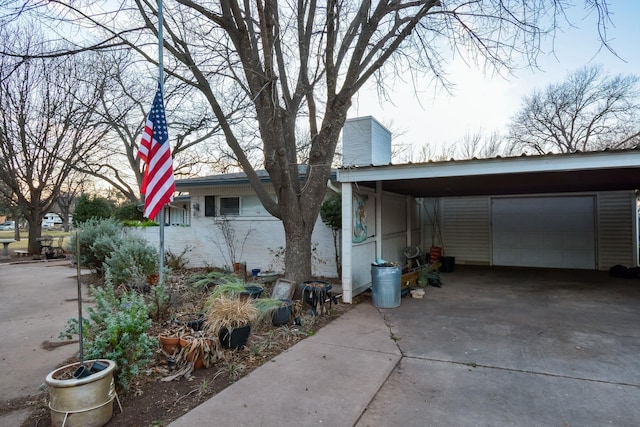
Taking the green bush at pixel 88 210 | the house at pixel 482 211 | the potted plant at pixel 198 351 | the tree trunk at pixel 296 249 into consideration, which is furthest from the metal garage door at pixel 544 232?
the green bush at pixel 88 210

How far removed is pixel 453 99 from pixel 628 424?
20.8 feet

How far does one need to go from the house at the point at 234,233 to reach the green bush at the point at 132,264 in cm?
226

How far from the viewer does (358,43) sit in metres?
6.10

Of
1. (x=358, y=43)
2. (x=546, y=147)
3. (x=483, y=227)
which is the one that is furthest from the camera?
(x=546, y=147)

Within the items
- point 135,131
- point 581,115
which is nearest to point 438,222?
point 581,115

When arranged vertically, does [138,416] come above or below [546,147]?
below

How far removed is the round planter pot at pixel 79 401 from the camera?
8.16 ft

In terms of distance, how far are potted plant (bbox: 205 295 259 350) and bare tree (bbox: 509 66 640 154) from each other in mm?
19561

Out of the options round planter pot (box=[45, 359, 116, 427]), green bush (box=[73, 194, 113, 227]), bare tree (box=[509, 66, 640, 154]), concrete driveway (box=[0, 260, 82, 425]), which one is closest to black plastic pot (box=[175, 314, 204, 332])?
concrete driveway (box=[0, 260, 82, 425])

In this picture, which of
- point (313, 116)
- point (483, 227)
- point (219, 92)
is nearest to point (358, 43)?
point (313, 116)

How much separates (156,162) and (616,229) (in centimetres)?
1163

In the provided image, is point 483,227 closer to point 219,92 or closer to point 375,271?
point 375,271

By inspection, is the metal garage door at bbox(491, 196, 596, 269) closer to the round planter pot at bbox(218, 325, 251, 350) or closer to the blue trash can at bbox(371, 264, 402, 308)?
the blue trash can at bbox(371, 264, 402, 308)

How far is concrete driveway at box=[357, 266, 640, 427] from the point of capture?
9.11 ft
